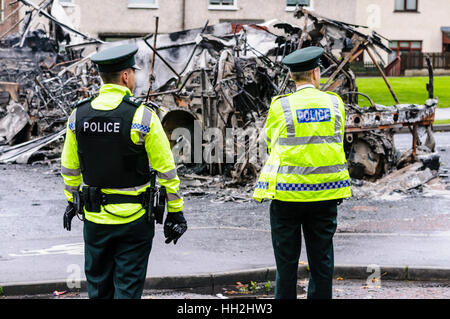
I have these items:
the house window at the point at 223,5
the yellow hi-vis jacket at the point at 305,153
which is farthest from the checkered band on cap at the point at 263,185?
the house window at the point at 223,5

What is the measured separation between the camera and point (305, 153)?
486 cm

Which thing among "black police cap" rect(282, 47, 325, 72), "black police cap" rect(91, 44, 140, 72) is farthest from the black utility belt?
"black police cap" rect(282, 47, 325, 72)

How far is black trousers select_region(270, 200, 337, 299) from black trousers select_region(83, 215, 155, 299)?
0.92 m

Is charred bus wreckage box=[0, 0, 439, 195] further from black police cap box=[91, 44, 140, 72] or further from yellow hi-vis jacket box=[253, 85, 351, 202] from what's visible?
black police cap box=[91, 44, 140, 72]

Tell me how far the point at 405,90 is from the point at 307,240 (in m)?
25.9

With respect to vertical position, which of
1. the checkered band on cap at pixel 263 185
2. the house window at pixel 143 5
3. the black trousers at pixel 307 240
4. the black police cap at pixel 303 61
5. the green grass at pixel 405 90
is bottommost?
the green grass at pixel 405 90

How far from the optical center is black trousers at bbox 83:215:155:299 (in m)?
4.34

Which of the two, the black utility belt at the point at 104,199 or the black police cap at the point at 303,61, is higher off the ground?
the black police cap at the point at 303,61

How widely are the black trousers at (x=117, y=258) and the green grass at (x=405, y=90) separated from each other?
67.4ft

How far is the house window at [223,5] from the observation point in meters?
36.5

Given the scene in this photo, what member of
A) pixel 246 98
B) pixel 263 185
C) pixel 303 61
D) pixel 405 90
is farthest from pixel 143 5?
pixel 263 185

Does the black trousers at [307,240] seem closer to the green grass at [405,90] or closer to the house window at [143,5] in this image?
the green grass at [405,90]

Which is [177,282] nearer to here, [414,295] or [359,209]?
[414,295]

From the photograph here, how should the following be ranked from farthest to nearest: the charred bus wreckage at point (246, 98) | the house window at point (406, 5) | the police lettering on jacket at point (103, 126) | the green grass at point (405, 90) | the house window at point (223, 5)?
the house window at point (406, 5) → the house window at point (223, 5) → the green grass at point (405, 90) → the charred bus wreckage at point (246, 98) → the police lettering on jacket at point (103, 126)
